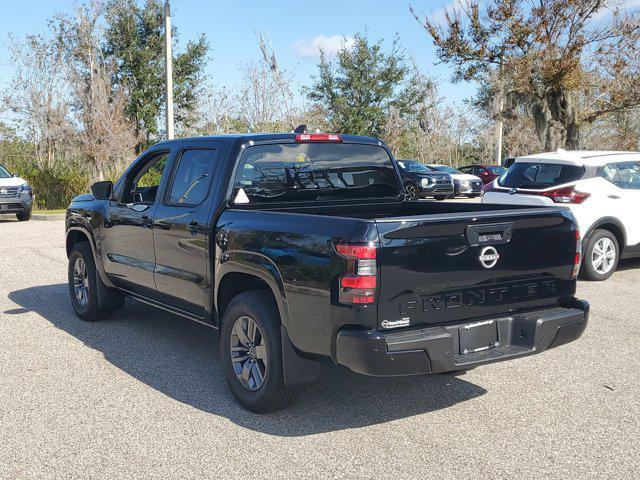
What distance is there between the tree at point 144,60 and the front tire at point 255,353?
2661 centimetres

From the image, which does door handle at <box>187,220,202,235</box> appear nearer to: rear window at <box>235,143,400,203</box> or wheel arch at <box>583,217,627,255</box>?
rear window at <box>235,143,400,203</box>

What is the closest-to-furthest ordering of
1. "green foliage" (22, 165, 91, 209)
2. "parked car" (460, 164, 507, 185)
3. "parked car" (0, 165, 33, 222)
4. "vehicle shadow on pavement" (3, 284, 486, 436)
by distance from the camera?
"vehicle shadow on pavement" (3, 284, 486, 436) → "parked car" (0, 165, 33, 222) → "green foliage" (22, 165, 91, 209) → "parked car" (460, 164, 507, 185)

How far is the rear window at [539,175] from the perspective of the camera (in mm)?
9367

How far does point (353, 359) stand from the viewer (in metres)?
3.82

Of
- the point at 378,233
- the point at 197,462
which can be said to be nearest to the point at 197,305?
the point at 197,462

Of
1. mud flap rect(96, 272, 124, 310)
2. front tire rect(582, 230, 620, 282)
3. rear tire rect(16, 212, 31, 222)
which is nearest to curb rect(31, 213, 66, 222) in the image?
rear tire rect(16, 212, 31, 222)

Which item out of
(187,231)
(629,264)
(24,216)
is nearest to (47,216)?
(24,216)

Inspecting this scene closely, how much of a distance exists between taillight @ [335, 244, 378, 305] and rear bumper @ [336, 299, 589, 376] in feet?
0.65

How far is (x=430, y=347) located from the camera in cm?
382

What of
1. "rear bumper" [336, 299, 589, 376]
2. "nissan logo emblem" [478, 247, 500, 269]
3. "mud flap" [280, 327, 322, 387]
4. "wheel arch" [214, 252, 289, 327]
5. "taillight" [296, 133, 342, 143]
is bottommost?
"mud flap" [280, 327, 322, 387]

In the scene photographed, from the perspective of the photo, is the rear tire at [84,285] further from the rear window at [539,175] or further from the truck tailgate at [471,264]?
the rear window at [539,175]

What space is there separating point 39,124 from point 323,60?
560 inches

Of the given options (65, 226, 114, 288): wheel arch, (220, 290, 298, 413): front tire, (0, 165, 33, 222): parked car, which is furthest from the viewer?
(0, 165, 33, 222): parked car

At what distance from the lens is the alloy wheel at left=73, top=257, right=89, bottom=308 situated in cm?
722
